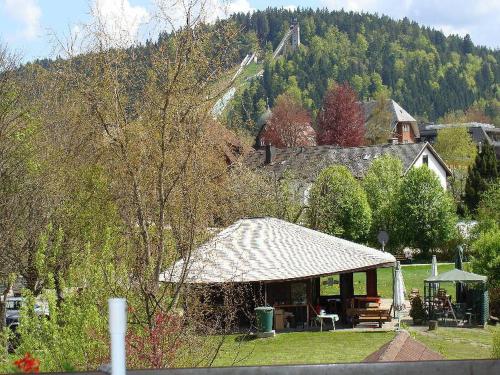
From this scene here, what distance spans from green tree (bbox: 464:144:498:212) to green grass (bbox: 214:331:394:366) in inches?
1565

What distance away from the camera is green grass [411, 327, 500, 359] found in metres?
23.9

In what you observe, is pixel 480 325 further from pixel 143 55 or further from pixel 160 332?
pixel 160 332

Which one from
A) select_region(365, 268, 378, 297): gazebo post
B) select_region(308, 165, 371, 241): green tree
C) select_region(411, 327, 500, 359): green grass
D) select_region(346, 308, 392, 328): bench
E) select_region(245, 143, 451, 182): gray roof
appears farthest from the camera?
select_region(245, 143, 451, 182): gray roof

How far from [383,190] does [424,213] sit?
5.12 meters

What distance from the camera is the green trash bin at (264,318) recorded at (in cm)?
2780

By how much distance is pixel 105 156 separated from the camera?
21.5 meters

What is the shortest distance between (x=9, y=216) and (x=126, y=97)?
5.70m

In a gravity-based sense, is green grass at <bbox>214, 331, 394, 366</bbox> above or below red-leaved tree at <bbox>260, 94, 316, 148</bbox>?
below

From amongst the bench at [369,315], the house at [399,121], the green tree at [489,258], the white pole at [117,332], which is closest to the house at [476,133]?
the house at [399,121]

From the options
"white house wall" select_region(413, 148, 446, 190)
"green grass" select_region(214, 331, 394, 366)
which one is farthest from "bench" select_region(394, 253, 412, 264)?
"green grass" select_region(214, 331, 394, 366)

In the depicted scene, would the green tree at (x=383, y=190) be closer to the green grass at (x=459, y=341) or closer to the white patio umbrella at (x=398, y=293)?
the white patio umbrella at (x=398, y=293)

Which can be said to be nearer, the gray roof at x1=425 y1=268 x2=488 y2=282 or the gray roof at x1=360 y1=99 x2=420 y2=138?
the gray roof at x1=425 y1=268 x2=488 y2=282

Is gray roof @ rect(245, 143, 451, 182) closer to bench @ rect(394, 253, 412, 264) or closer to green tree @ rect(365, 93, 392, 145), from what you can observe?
bench @ rect(394, 253, 412, 264)

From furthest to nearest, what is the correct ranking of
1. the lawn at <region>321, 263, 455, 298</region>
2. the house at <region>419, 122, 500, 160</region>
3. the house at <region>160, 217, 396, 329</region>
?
the house at <region>419, 122, 500, 160</region>, the lawn at <region>321, 263, 455, 298</region>, the house at <region>160, 217, 396, 329</region>
